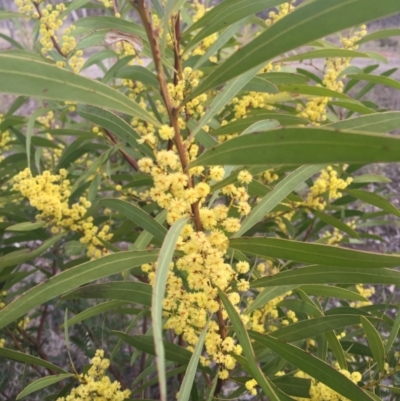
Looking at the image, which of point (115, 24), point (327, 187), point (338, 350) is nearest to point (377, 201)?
point (327, 187)

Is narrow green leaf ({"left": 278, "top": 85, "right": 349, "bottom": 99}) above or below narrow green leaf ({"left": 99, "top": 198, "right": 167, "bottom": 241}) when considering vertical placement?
above

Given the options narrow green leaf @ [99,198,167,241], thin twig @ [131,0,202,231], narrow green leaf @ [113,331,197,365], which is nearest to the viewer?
thin twig @ [131,0,202,231]

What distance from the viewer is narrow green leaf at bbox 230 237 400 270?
76cm

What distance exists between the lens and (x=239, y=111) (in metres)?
1.64

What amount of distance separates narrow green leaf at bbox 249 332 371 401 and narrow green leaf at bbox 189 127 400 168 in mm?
510

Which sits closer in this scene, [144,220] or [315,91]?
[144,220]

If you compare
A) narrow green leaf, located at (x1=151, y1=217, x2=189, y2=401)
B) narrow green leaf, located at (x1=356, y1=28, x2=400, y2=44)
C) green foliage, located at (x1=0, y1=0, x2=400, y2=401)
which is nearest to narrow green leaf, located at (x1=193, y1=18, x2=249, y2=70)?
green foliage, located at (x1=0, y1=0, x2=400, y2=401)

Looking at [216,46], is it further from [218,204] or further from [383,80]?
[383,80]

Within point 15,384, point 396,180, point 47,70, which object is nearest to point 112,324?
point 15,384

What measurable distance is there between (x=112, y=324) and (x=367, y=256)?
199cm

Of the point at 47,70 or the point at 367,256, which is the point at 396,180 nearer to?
the point at 367,256

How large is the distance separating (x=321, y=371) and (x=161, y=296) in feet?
1.72

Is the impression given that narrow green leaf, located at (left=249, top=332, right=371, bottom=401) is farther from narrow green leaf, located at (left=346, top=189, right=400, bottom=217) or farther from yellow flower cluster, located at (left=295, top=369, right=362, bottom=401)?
narrow green leaf, located at (left=346, top=189, right=400, bottom=217)

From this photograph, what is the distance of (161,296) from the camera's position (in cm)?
56
